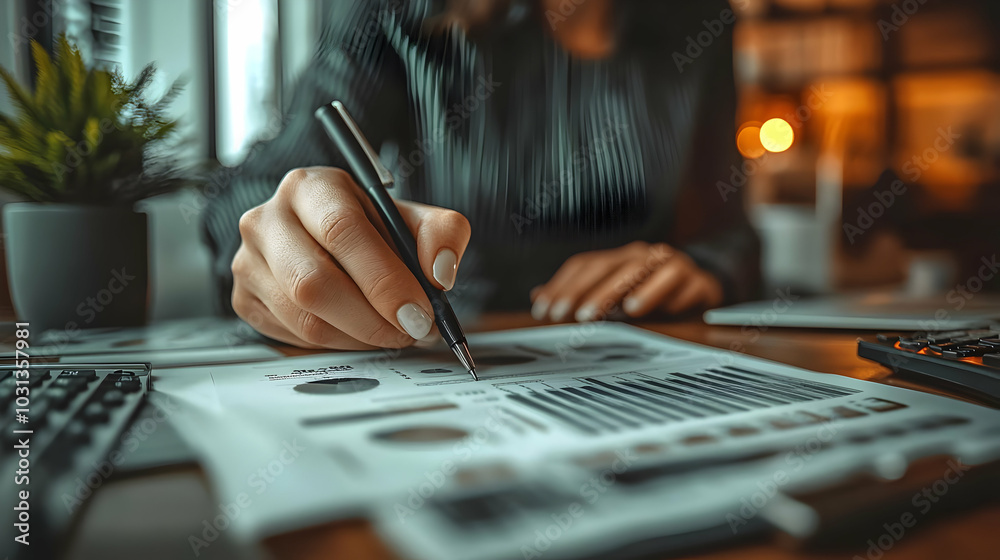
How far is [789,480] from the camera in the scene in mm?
165

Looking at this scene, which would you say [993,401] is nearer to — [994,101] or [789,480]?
[789,480]

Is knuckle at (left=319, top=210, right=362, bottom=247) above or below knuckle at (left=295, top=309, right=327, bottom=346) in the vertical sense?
above

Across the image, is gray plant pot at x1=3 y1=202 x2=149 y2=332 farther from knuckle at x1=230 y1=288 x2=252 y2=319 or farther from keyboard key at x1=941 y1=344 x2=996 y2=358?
keyboard key at x1=941 y1=344 x2=996 y2=358

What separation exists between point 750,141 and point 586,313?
1.76 meters

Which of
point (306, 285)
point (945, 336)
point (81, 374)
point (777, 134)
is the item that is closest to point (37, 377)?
point (81, 374)

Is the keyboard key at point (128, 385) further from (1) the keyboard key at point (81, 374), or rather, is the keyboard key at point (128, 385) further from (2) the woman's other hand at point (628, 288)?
(2) the woman's other hand at point (628, 288)

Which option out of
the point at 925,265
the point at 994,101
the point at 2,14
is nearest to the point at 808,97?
the point at 994,101

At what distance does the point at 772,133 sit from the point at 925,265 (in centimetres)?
130

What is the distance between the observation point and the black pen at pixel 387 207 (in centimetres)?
32

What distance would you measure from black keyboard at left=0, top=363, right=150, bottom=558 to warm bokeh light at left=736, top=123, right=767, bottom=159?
203cm

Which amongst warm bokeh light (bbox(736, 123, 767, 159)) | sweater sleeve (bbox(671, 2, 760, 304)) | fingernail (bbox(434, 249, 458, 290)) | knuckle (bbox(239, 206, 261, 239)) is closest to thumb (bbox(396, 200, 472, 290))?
fingernail (bbox(434, 249, 458, 290))

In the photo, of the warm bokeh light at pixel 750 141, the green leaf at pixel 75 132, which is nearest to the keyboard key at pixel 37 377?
the green leaf at pixel 75 132

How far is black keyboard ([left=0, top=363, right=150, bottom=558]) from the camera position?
14 cm

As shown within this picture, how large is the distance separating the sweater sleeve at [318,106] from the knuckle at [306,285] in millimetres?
173
